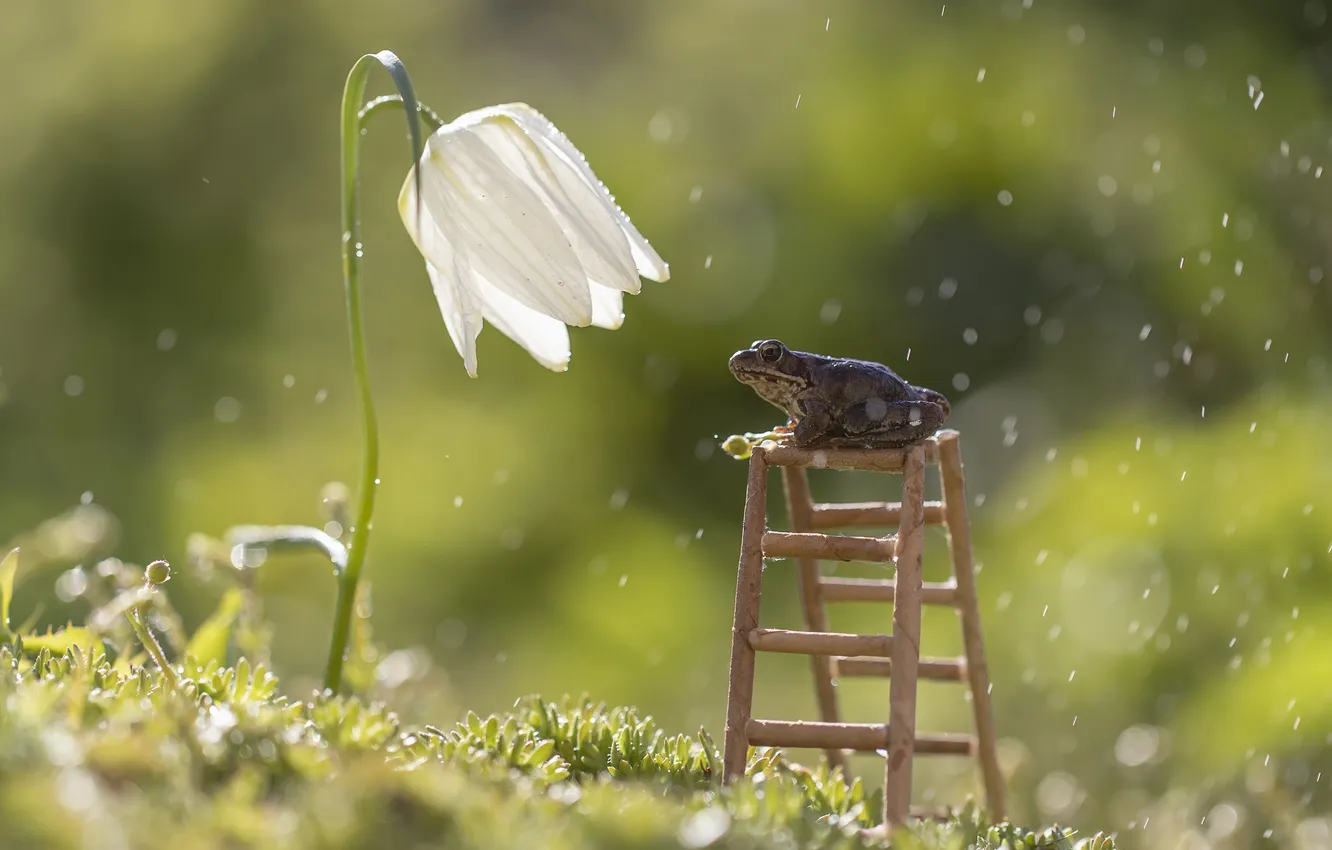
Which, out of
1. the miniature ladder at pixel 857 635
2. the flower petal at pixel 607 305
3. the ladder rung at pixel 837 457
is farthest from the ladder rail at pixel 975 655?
the flower petal at pixel 607 305

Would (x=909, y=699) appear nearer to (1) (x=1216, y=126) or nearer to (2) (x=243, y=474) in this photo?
(1) (x=1216, y=126)

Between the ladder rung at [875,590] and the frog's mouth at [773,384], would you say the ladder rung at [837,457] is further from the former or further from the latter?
the ladder rung at [875,590]

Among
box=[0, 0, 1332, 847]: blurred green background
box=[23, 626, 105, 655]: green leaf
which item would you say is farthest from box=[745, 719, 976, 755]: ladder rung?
box=[0, 0, 1332, 847]: blurred green background

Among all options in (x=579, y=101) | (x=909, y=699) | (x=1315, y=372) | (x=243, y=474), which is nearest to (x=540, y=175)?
(x=909, y=699)

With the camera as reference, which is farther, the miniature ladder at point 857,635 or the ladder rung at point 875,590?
the ladder rung at point 875,590

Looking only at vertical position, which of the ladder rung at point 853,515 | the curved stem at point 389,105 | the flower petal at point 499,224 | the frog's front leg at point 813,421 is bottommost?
the ladder rung at point 853,515

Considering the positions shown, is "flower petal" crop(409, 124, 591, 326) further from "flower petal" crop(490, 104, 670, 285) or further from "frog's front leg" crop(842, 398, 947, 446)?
"frog's front leg" crop(842, 398, 947, 446)

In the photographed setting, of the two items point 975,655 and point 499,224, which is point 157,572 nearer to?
point 499,224
